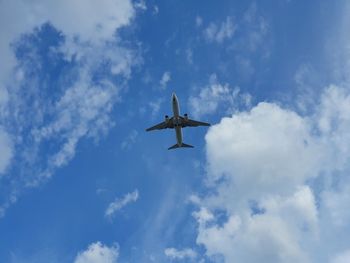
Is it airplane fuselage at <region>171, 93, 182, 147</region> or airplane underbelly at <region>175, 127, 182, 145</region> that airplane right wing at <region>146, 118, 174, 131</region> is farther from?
airplane underbelly at <region>175, 127, 182, 145</region>

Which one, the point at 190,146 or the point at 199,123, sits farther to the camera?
the point at 190,146

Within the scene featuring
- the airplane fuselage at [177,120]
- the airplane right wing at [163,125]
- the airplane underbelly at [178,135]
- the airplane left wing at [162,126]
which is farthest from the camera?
the airplane underbelly at [178,135]

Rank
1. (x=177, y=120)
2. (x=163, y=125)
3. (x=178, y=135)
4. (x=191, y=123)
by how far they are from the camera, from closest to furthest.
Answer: (x=177, y=120) → (x=191, y=123) → (x=163, y=125) → (x=178, y=135)

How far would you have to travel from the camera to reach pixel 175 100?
580 feet

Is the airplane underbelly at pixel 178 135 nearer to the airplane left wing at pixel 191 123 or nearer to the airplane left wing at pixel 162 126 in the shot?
the airplane left wing at pixel 191 123

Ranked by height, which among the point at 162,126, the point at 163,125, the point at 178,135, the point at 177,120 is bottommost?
the point at 177,120

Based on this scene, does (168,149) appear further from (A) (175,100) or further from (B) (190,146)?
(A) (175,100)

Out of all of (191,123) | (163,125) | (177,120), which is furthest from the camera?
(163,125)

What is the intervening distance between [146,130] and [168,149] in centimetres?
1202

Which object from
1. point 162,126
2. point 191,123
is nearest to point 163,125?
point 162,126

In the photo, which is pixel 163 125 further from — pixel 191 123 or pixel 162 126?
pixel 191 123

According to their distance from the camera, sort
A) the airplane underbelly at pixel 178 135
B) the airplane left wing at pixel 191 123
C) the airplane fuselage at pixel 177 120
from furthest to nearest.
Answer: the airplane underbelly at pixel 178 135 < the airplane left wing at pixel 191 123 < the airplane fuselage at pixel 177 120

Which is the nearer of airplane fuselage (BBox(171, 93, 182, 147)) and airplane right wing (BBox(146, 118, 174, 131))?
airplane fuselage (BBox(171, 93, 182, 147))

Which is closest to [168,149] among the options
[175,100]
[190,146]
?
[190,146]
